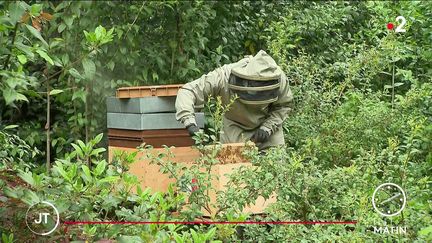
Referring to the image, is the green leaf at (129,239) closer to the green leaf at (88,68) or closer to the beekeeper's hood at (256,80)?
the green leaf at (88,68)

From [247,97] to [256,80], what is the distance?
16 centimetres

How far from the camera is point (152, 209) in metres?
4.28

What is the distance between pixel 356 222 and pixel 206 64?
422cm

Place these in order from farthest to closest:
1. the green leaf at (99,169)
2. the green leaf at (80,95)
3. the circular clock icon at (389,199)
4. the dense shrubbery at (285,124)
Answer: the green leaf at (80,95) < the circular clock icon at (389,199) < the dense shrubbery at (285,124) < the green leaf at (99,169)

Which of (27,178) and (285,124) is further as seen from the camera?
(285,124)

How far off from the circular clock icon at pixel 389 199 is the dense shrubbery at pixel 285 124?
7 cm

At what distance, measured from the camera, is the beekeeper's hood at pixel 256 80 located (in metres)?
6.36

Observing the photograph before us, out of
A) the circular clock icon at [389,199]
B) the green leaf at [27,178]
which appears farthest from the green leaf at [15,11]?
the circular clock icon at [389,199]

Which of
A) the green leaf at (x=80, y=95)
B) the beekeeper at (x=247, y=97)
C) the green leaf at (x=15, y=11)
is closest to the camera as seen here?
the green leaf at (x=15, y=11)

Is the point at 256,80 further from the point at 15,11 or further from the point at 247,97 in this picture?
the point at 15,11

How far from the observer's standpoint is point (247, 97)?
6.47 meters

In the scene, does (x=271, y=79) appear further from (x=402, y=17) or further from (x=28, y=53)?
(x=28, y=53)

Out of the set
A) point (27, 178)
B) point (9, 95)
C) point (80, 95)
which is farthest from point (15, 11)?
point (80, 95)

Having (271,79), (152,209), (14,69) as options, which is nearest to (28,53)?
(14,69)
